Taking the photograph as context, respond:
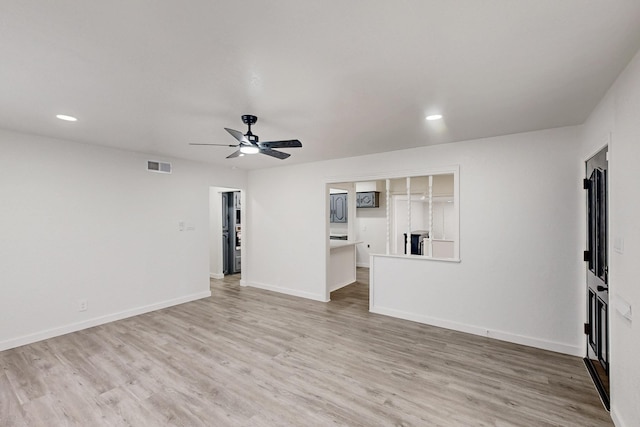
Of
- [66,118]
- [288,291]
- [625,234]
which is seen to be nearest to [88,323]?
[66,118]

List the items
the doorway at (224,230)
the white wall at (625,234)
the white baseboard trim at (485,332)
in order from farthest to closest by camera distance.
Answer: the doorway at (224,230) < the white baseboard trim at (485,332) < the white wall at (625,234)

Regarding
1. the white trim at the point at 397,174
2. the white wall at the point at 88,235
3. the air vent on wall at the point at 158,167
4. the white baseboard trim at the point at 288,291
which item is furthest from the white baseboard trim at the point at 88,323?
the white trim at the point at 397,174

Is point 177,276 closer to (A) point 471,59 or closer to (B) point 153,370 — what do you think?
(B) point 153,370

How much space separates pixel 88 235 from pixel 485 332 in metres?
5.40

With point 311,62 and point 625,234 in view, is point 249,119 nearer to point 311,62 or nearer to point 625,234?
point 311,62

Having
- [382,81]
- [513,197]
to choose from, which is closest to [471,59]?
[382,81]

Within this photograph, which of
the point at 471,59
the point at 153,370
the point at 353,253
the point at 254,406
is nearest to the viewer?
the point at 471,59

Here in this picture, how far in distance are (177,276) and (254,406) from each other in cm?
339

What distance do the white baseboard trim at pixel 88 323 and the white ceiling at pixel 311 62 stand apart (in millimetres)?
2466

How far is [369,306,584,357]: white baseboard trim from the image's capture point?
3.27 meters

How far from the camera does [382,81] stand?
2.15m

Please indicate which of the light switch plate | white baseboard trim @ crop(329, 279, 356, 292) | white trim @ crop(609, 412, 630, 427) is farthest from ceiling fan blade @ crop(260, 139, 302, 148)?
white baseboard trim @ crop(329, 279, 356, 292)

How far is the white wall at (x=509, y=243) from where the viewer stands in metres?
3.27

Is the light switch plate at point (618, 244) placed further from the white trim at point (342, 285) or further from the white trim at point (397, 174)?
the white trim at point (342, 285)
